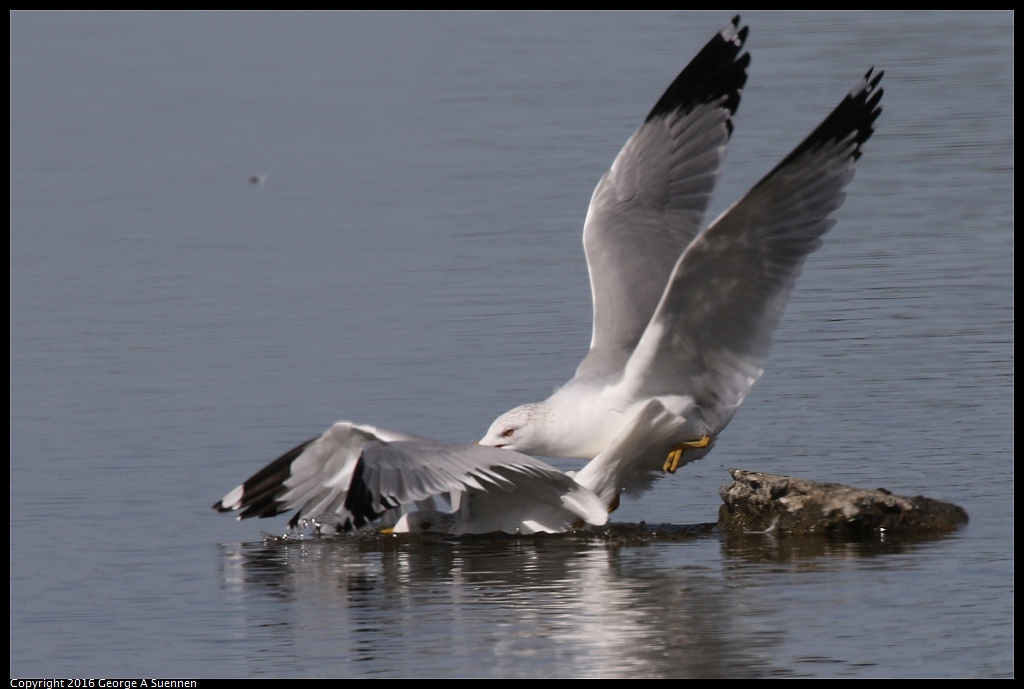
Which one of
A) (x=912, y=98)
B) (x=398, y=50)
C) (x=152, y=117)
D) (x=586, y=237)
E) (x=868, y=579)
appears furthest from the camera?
→ (x=398, y=50)

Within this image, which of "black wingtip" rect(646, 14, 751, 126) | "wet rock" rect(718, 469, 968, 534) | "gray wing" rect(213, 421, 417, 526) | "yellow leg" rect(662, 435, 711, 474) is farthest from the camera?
"black wingtip" rect(646, 14, 751, 126)

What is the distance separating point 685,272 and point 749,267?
36cm

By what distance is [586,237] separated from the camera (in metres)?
10.1

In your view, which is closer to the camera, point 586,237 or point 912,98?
point 586,237

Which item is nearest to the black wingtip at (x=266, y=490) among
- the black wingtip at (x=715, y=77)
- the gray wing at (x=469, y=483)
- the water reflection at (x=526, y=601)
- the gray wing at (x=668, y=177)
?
the water reflection at (x=526, y=601)

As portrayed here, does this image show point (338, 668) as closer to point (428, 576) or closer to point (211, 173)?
point (428, 576)

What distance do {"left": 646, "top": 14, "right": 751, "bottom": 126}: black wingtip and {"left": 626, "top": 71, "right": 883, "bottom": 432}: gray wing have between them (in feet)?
→ 6.21

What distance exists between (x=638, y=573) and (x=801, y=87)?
1198 centimetres

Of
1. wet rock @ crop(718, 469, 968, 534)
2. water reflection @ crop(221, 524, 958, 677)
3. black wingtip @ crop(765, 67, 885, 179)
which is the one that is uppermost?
black wingtip @ crop(765, 67, 885, 179)

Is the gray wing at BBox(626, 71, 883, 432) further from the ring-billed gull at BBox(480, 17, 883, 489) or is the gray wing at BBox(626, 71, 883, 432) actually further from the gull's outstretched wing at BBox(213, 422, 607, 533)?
the gull's outstretched wing at BBox(213, 422, 607, 533)

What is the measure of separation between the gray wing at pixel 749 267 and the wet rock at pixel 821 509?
545 millimetres

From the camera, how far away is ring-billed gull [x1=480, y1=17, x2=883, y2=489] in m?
8.17

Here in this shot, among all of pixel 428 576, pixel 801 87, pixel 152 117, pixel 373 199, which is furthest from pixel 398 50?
pixel 428 576

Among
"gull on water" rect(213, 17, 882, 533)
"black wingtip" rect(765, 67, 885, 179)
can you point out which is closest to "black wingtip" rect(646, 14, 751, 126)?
"gull on water" rect(213, 17, 882, 533)
